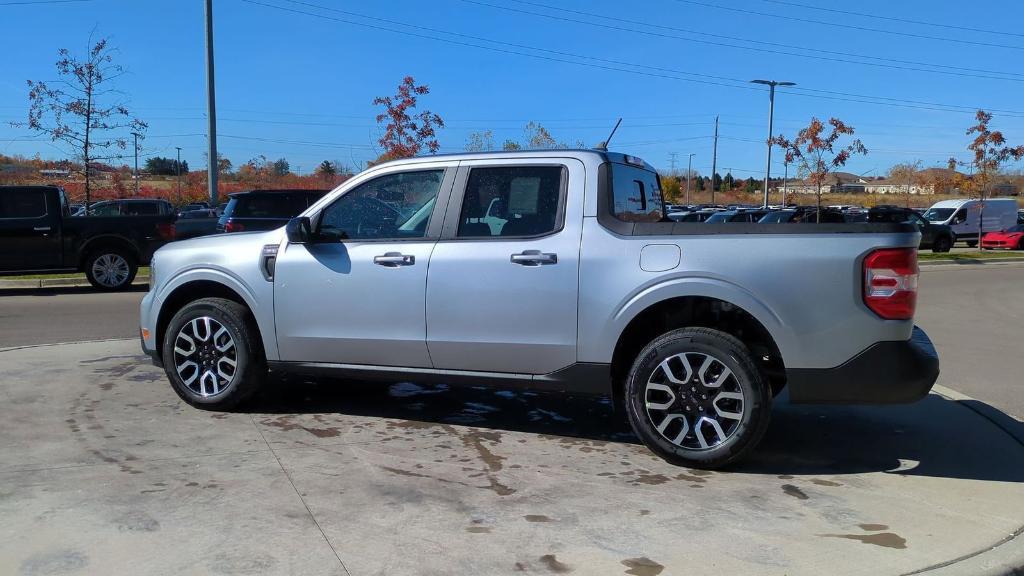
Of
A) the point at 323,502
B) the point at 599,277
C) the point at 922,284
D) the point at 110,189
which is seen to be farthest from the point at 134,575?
the point at 110,189

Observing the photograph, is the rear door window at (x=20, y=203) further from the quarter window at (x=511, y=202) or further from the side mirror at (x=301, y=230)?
the quarter window at (x=511, y=202)

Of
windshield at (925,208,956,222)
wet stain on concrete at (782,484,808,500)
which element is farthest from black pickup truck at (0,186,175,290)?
windshield at (925,208,956,222)

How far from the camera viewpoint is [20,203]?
48.5 ft

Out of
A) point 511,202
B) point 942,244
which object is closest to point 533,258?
point 511,202

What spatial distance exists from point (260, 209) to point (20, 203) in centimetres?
406

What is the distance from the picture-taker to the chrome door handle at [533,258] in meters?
5.02

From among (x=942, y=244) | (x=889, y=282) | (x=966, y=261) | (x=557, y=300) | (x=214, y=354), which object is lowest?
(x=966, y=261)

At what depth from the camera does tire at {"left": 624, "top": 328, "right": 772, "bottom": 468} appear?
4.64 m

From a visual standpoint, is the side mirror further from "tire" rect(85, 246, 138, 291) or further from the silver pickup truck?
"tire" rect(85, 246, 138, 291)

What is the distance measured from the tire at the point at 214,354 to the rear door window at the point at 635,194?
2.68 metres

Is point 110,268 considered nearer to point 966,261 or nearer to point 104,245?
point 104,245

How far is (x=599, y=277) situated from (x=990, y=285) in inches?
663

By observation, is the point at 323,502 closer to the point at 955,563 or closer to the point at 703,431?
the point at 703,431

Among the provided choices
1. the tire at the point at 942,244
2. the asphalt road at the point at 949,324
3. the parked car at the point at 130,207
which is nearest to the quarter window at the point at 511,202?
the asphalt road at the point at 949,324
